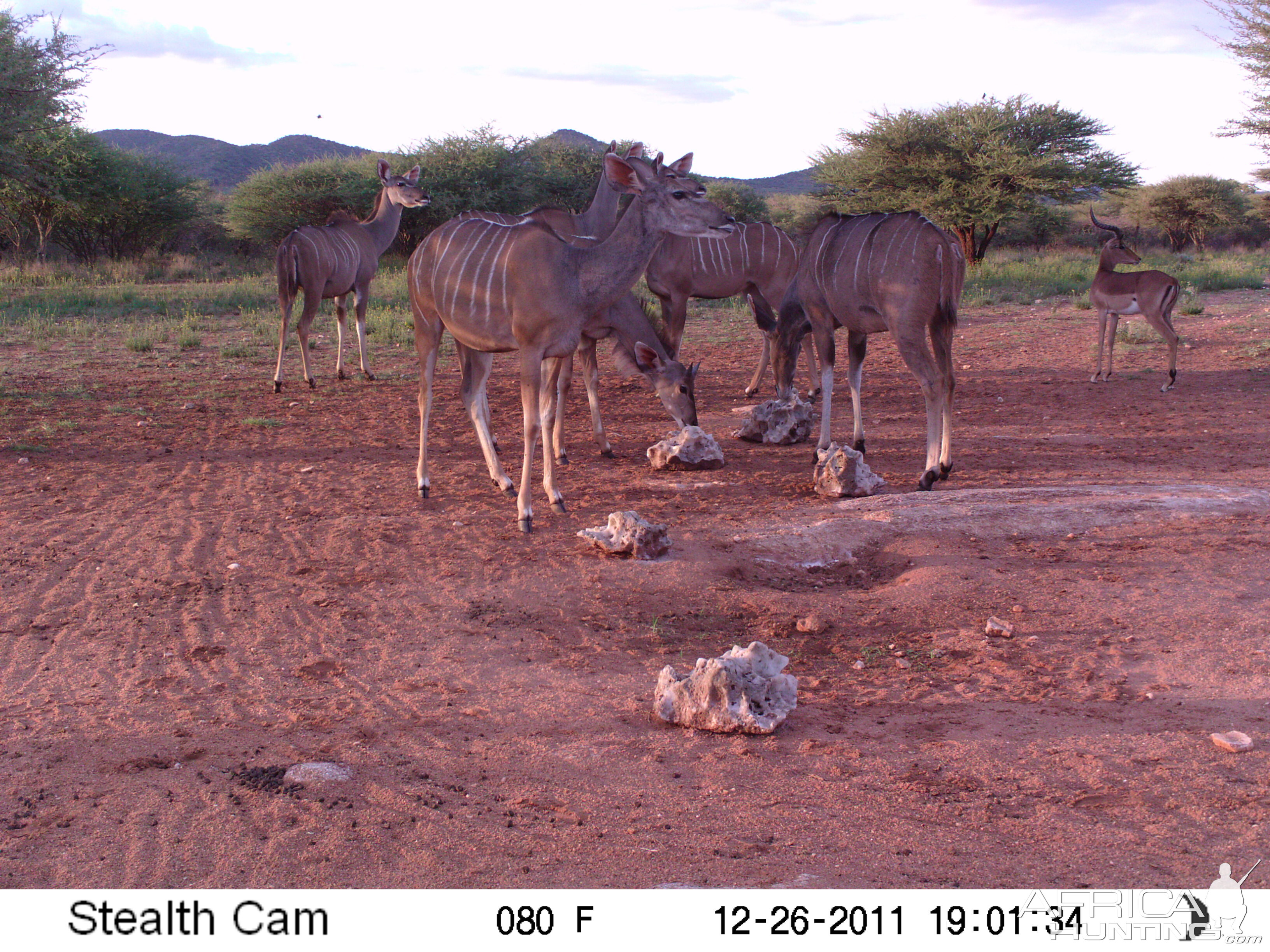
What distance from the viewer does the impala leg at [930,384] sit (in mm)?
7891

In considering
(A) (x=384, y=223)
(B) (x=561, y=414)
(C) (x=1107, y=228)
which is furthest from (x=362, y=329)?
(C) (x=1107, y=228)

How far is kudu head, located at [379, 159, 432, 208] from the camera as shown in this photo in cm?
1406

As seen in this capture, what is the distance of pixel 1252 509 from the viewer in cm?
664

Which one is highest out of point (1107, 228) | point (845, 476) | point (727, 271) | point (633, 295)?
point (1107, 228)

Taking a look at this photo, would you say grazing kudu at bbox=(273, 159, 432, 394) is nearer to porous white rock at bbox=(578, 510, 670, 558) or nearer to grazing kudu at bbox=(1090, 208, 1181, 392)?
porous white rock at bbox=(578, 510, 670, 558)

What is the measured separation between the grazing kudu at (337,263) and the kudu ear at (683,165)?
5833 millimetres

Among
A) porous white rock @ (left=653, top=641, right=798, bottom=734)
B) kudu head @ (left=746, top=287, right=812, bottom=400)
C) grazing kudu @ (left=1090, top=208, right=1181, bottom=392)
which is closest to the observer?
porous white rock @ (left=653, top=641, right=798, bottom=734)

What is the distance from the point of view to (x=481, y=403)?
773cm

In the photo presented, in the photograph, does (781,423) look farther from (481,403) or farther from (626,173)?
(626,173)

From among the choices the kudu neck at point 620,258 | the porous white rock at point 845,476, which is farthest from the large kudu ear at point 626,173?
the porous white rock at point 845,476

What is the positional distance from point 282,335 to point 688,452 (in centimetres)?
602

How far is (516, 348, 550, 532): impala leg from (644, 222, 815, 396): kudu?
513cm

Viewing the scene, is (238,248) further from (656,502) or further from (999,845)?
(999,845)

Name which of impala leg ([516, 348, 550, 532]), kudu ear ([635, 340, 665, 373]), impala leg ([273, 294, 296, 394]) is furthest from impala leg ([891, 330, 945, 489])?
impala leg ([273, 294, 296, 394])
